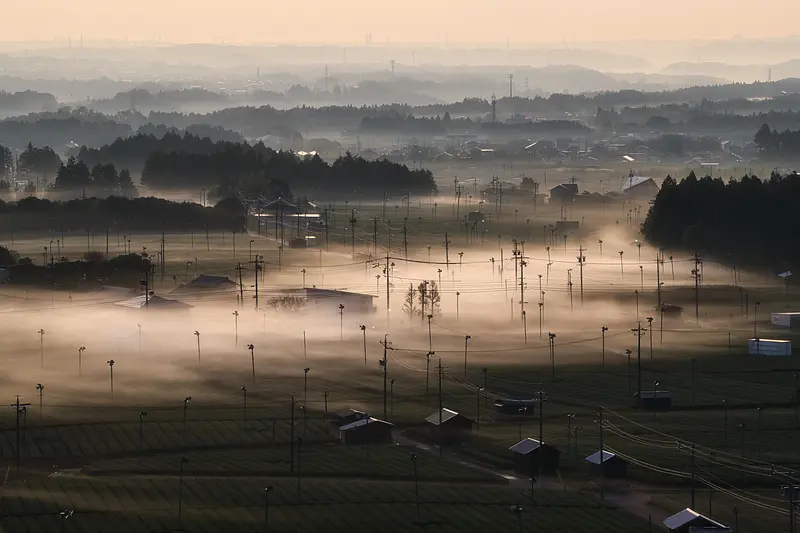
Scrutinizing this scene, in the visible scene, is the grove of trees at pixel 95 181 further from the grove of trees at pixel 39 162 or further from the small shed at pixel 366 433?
the small shed at pixel 366 433

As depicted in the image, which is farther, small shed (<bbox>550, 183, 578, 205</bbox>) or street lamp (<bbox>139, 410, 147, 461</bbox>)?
small shed (<bbox>550, 183, 578, 205</bbox>)

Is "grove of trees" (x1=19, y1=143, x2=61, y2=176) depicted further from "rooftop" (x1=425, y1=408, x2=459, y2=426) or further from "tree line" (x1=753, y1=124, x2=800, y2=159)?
A: "rooftop" (x1=425, y1=408, x2=459, y2=426)

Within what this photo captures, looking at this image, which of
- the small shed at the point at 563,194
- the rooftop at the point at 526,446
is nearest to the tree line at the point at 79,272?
the rooftop at the point at 526,446

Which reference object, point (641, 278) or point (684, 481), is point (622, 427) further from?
point (641, 278)

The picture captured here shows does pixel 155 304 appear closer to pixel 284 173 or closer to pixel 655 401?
pixel 655 401

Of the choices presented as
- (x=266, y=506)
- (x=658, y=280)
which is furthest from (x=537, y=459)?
(x=658, y=280)

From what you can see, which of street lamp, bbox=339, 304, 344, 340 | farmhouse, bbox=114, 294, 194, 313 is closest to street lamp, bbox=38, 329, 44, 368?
farmhouse, bbox=114, 294, 194, 313
